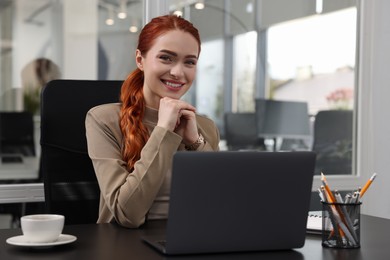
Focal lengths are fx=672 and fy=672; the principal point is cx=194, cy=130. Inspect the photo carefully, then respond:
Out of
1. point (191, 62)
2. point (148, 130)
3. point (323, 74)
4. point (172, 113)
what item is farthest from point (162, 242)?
point (323, 74)

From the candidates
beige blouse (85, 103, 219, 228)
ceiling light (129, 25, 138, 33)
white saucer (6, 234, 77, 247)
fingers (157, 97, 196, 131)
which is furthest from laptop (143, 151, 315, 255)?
ceiling light (129, 25, 138, 33)

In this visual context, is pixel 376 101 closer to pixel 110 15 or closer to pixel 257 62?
pixel 257 62

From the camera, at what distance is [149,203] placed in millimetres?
1713

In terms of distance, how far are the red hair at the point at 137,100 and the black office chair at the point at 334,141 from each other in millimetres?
1259

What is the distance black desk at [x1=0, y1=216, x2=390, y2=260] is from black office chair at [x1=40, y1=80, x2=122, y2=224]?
527mm

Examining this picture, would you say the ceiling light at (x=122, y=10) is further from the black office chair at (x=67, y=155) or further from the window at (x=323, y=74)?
the black office chair at (x=67, y=155)

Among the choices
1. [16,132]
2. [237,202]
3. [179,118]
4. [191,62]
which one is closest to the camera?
[237,202]

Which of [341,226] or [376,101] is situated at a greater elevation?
[376,101]

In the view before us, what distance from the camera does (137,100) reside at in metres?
2.01

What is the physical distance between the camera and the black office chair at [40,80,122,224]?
2061 mm

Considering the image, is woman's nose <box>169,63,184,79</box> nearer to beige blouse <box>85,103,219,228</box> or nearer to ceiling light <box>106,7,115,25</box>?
beige blouse <box>85,103,219,228</box>

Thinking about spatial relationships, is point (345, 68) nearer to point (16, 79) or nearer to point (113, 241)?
point (16, 79)

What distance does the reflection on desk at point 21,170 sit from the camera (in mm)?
2790

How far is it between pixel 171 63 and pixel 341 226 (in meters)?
0.79
